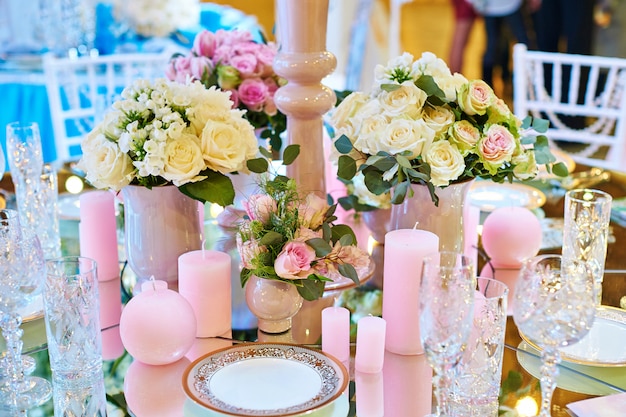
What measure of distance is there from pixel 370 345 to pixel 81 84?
9.18 feet

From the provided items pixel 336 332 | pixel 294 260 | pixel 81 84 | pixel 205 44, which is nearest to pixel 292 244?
pixel 294 260

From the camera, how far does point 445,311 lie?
90 cm

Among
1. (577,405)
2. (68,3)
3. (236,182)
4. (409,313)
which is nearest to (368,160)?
(409,313)

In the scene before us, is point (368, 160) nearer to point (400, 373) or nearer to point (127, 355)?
point (400, 373)

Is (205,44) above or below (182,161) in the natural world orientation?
above

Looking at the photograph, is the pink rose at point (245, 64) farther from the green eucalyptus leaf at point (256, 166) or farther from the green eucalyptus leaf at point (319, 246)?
the green eucalyptus leaf at point (319, 246)

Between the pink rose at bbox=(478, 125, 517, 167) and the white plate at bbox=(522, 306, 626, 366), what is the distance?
0.27 metres

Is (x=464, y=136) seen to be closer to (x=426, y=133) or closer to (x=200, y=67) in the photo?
(x=426, y=133)

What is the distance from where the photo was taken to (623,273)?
146 centimetres

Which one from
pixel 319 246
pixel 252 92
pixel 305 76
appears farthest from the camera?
pixel 252 92

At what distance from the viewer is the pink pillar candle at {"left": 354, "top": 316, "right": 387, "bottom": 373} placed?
3.59 feet

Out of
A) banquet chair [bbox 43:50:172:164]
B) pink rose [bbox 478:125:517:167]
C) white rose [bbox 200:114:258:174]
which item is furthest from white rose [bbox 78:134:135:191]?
banquet chair [bbox 43:50:172:164]

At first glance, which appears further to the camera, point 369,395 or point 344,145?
point 344,145

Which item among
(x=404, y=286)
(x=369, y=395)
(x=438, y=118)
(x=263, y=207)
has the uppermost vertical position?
(x=438, y=118)
